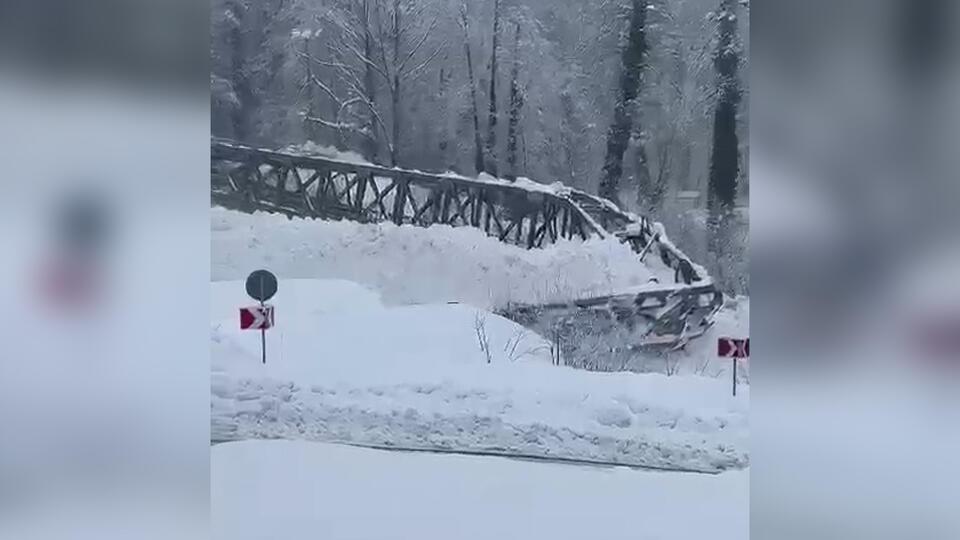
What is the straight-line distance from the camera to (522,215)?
2.81m

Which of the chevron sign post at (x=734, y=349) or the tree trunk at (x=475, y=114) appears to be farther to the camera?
the tree trunk at (x=475, y=114)

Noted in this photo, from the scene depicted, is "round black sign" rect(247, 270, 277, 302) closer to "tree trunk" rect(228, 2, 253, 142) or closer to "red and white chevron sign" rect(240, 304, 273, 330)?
"red and white chevron sign" rect(240, 304, 273, 330)

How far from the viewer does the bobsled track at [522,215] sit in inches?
109

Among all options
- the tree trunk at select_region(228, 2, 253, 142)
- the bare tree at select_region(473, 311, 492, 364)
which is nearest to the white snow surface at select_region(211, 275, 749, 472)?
the bare tree at select_region(473, 311, 492, 364)

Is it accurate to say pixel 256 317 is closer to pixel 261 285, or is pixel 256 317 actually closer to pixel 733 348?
pixel 261 285

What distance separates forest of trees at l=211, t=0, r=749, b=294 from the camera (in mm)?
2762

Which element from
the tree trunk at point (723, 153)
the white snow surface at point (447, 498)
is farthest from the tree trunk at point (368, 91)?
the tree trunk at point (723, 153)

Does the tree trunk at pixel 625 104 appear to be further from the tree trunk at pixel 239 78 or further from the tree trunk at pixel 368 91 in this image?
the tree trunk at pixel 239 78

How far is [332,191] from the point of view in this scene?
283 centimetres

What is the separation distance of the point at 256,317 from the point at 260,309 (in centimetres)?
3

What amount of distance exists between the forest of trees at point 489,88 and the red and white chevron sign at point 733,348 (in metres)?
0.29

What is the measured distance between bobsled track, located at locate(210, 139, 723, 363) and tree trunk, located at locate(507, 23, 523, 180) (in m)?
0.07
